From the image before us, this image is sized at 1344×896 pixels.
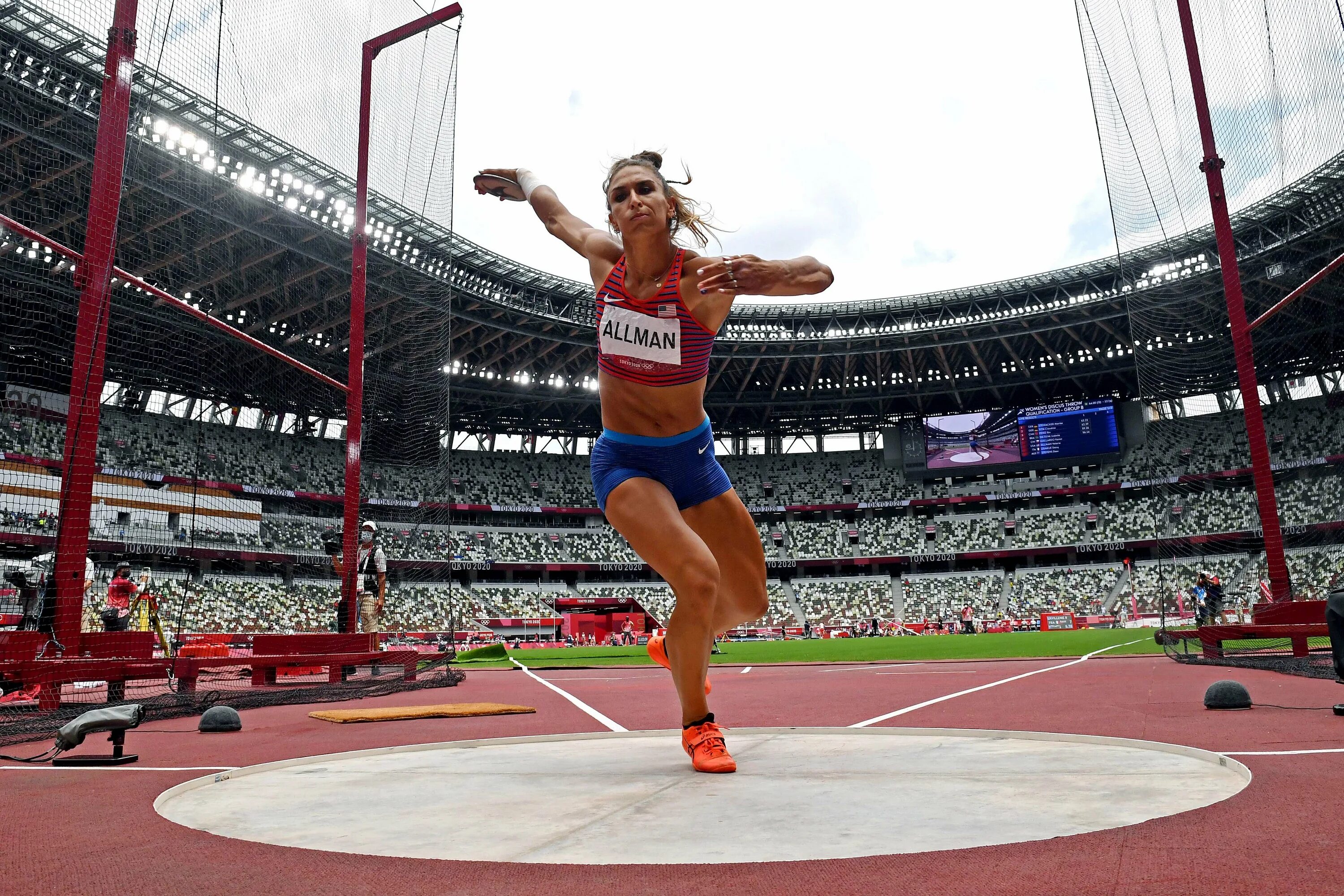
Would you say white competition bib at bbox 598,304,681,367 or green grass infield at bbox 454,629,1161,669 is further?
green grass infield at bbox 454,629,1161,669

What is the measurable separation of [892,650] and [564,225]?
19647mm

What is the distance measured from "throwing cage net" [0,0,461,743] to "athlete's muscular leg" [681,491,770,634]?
4.76 meters

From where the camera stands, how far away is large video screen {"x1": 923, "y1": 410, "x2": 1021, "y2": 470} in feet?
168

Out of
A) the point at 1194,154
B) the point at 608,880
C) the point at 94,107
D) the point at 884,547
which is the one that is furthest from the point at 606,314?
the point at 884,547

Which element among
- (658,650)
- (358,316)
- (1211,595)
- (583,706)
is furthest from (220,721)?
(1211,595)

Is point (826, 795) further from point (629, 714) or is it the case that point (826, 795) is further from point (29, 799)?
point (629, 714)

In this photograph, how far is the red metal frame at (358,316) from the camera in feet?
39.3

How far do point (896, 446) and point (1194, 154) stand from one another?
140 ft

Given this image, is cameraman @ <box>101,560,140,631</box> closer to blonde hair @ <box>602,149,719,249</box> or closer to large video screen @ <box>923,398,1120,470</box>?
blonde hair @ <box>602,149,719,249</box>

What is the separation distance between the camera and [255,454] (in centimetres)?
4200

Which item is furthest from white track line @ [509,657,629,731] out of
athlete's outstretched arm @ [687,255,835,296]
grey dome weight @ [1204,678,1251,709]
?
grey dome weight @ [1204,678,1251,709]

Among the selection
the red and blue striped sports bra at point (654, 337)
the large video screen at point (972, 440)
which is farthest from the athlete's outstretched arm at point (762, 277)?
the large video screen at point (972, 440)

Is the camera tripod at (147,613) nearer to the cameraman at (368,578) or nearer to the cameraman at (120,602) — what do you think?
the cameraman at (120,602)

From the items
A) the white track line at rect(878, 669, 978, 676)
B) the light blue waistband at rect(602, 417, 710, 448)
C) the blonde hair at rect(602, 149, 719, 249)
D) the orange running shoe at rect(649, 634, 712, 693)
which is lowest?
the white track line at rect(878, 669, 978, 676)
